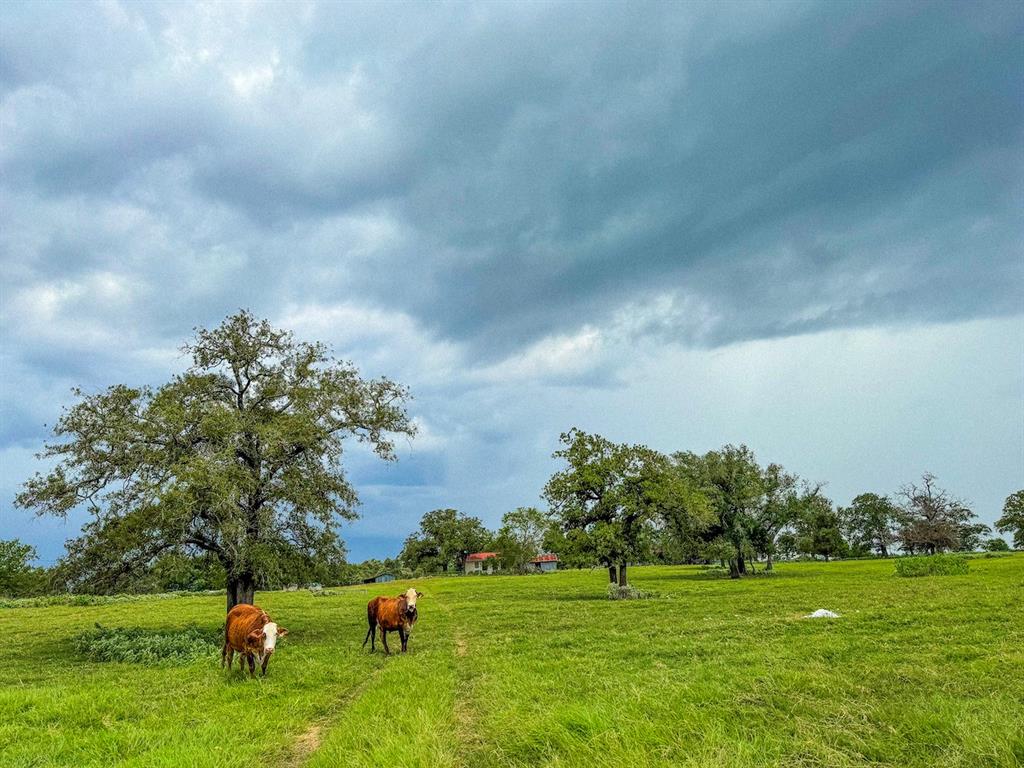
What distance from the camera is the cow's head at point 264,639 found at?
15.6 m

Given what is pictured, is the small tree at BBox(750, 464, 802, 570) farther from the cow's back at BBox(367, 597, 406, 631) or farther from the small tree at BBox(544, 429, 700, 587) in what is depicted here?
the cow's back at BBox(367, 597, 406, 631)

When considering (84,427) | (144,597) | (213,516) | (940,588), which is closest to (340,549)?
(213,516)

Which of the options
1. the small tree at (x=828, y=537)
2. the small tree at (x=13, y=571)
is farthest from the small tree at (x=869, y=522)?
the small tree at (x=13, y=571)

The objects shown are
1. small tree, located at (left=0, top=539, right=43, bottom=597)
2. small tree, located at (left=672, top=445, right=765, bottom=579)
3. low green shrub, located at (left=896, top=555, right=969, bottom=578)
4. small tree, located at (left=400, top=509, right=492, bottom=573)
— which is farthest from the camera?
small tree, located at (left=400, top=509, right=492, bottom=573)

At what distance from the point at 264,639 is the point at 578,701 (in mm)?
9730

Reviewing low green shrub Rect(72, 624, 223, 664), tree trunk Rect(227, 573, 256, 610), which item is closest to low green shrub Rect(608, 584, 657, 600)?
tree trunk Rect(227, 573, 256, 610)

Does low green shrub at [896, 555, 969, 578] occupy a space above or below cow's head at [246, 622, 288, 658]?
below

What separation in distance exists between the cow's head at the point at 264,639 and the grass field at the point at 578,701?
0.80 m

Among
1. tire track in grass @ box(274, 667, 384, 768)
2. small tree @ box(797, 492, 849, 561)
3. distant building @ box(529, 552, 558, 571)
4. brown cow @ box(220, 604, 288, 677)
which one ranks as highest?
brown cow @ box(220, 604, 288, 677)

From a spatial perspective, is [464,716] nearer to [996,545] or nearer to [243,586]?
[243,586]

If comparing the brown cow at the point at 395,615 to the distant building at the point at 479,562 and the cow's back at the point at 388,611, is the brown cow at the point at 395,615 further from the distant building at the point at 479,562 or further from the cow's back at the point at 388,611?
the distant building at the point at 479,562

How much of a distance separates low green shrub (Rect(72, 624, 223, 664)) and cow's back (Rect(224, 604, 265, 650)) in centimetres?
368

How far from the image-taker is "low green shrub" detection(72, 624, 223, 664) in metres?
20.0

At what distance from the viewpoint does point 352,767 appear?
7969mm
